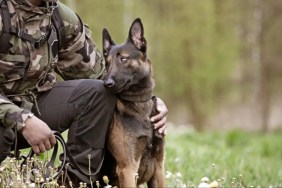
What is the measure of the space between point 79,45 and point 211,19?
78.3 ft

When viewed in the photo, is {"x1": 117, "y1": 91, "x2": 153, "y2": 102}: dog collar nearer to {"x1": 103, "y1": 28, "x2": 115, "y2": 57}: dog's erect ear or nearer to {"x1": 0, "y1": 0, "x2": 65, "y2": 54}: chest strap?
Answer: {"x1": 103, "y1": 28, "x2": 115, "y2": 57}: dog's erect ear

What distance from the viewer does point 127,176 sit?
416cm

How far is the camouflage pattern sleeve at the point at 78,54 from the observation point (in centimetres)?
455

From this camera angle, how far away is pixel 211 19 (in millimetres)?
28016

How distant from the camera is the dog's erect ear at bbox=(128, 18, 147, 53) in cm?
454

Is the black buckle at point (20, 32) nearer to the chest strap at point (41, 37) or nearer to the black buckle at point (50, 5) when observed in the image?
the chest strap at point (41, 37)

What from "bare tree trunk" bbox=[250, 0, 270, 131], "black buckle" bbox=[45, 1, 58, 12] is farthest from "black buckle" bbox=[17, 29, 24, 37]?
"bare tree trunk" bbox=[250, 0, 270, 131]

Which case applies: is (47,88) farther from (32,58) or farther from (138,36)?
(138,36)

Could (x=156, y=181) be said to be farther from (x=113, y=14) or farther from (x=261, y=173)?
(x=113, y=14)

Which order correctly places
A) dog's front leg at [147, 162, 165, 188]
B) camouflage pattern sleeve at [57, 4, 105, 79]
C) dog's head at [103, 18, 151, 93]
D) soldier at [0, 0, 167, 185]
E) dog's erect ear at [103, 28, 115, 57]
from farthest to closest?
dog's erect ear at [103, 28, 115, 57] < camouflage pattern sleeve at [57, 4, 105, 79] < dog's front leg at [147, 162, 165, 188] < dog's head at [103, 18, 151, 93] < soldier at [0, 0, 167, 185]

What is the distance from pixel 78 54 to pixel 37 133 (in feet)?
3.40

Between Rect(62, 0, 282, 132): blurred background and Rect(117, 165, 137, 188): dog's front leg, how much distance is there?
64.5 ft

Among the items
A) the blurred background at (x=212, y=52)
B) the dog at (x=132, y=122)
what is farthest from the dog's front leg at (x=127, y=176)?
the blurred background at (x=212, y=52)

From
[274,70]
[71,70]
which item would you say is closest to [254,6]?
[274,70]
